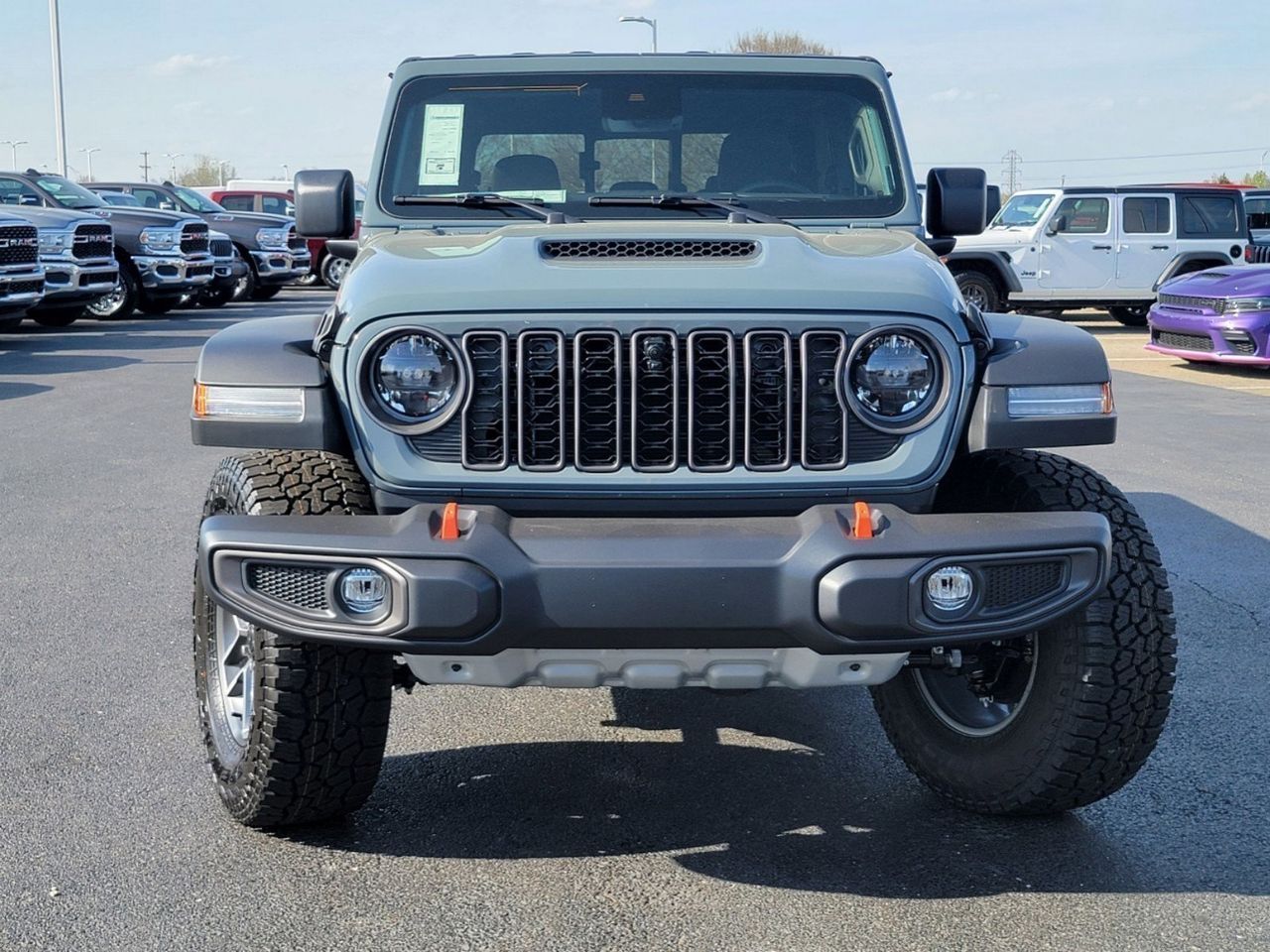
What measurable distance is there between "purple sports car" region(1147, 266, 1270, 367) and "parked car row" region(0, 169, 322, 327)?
29.1 ft

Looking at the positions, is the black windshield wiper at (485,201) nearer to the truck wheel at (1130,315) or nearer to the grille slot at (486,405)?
the grille slot at (486,405)

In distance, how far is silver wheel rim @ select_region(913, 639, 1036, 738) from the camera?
375 cm

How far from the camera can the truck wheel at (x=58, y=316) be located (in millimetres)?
19078

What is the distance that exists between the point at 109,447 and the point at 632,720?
21.3 feet

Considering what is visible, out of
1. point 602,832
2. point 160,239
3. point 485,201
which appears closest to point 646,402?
point 602,832

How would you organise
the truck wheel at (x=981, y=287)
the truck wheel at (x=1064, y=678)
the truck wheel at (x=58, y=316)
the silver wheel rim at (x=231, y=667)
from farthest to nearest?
the truck wheel at (x=981, y=287), the truck wheel at (x=58, y=316), the silver wheel rim at (x=231, y=667), the truck wheel at (x=1064, y=678)

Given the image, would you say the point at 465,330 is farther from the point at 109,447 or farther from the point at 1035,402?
the point at 109,447

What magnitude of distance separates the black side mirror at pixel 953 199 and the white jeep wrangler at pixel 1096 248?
15.6 m

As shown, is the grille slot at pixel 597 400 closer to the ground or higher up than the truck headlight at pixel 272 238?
higher up

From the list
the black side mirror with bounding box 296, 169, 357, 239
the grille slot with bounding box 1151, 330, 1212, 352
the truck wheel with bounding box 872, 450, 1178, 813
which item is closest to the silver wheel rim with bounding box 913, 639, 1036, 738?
the truck wheel with bounding box 872, 450, 1178, 813

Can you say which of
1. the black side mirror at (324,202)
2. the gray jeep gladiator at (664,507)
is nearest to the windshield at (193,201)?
the black side mirror at (324,202)

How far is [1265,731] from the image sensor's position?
4.46 metres

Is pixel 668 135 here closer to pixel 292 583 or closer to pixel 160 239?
pixel 292 583

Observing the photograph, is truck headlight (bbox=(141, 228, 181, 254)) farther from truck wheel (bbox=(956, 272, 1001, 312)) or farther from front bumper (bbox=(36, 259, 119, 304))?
truck wheel (bbox=(956, 272, 1001, 312))
